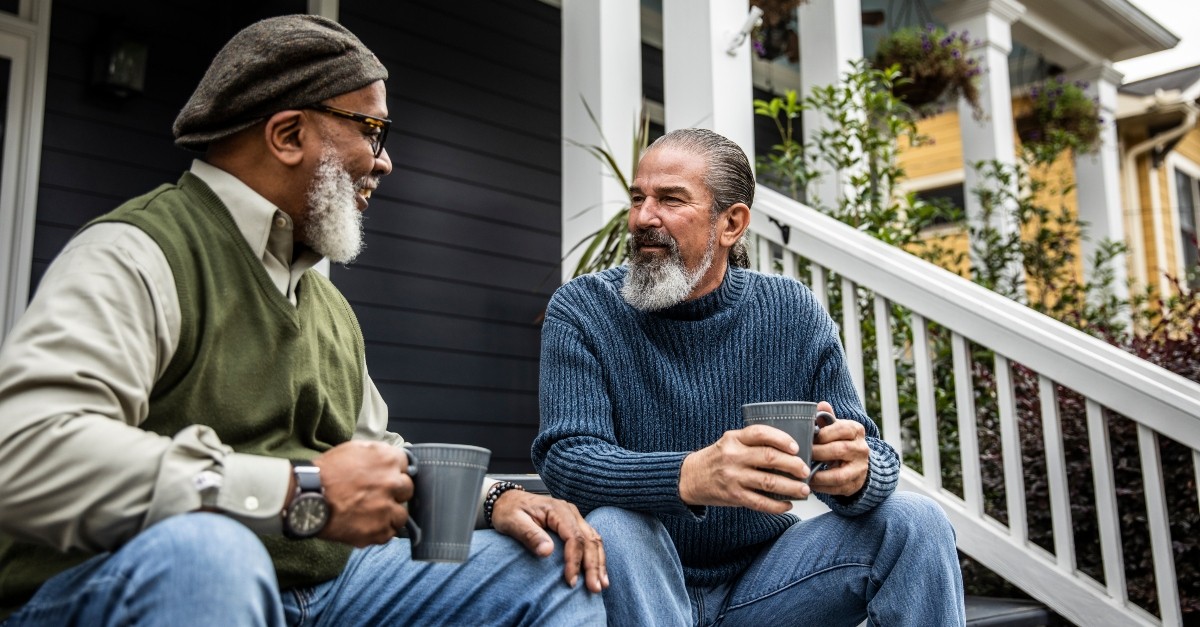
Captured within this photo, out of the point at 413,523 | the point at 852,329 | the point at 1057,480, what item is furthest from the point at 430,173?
the point at 413,523

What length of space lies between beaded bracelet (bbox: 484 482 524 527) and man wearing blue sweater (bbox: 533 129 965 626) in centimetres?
13

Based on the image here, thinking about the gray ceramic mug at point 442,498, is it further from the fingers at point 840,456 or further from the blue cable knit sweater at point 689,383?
the fingers at point 840,456

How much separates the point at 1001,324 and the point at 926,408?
0.31 meters

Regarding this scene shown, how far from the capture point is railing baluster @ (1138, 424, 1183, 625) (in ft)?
8.00

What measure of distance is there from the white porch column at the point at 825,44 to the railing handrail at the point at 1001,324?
1343 millimetres

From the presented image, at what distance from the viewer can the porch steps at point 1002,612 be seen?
2.35 metres

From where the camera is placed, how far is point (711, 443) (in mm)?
1824

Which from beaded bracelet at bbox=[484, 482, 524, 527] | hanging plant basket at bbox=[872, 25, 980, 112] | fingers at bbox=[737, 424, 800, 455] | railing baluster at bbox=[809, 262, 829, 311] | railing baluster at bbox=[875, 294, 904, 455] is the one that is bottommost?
beaded bracelet at bbox=[484, 482, 524, 527]

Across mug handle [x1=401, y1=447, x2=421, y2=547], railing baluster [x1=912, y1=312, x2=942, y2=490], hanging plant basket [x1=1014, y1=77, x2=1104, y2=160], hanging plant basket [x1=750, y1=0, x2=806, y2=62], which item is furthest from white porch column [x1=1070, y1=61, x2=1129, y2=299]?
mug handle [x1=401, y1=447, x2=421, y2=547]

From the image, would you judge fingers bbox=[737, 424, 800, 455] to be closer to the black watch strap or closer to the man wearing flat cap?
the man wearing flat cap

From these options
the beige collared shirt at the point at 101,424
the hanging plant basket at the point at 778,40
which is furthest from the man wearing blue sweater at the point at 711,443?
the hanging plant basket at the point at 778,40

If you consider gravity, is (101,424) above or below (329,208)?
below

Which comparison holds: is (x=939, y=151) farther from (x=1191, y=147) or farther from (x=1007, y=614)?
(x=1007, y=614)

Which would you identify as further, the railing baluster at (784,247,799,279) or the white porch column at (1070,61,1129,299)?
the white porch column at (1070,61,1129,299)
